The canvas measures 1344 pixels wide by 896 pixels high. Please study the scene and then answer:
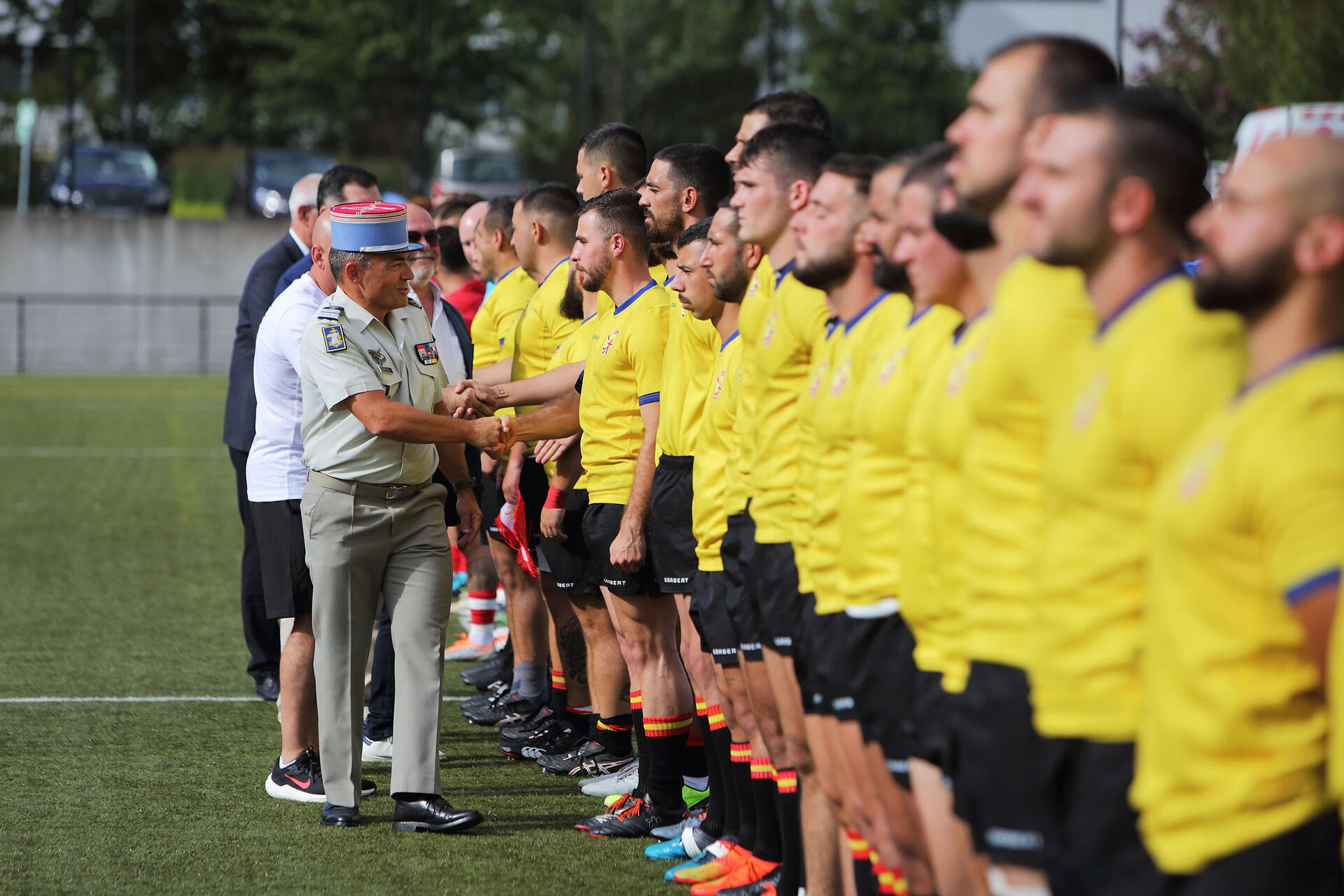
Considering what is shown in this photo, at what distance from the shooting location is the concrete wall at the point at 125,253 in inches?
1171

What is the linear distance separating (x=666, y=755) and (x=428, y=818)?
3.01 ft

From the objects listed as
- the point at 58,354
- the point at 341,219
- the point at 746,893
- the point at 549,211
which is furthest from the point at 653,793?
the point at 58,354

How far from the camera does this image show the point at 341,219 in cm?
540

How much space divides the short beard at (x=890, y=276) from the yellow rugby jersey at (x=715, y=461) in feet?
3.72

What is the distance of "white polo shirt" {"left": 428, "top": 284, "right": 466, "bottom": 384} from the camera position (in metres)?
7.01

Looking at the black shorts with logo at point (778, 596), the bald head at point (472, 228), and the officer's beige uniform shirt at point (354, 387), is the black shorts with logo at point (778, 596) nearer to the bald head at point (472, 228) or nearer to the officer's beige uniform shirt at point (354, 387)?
the officer's beige uniform shirt at point (354, 387)

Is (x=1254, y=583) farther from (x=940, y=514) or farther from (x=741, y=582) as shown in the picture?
(x=741, y=582)

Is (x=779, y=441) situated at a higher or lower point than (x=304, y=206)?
lower

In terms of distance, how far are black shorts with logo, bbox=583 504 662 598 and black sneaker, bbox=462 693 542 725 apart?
1.54m

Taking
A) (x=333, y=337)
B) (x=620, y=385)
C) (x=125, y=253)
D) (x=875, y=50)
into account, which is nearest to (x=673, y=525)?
(x=620, y=385)

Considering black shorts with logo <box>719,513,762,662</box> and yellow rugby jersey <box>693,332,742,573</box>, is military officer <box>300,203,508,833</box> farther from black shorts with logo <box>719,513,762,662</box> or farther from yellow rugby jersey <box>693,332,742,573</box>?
black shorts with logo <box>719,513,762,662</box>

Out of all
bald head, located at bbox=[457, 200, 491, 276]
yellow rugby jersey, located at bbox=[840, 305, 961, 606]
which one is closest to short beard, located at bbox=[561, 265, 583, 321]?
bald head, located at bbox=[457, 200, 491, 276]

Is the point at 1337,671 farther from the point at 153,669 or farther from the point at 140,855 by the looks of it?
the point at 153,669

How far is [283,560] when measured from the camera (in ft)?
19.9
